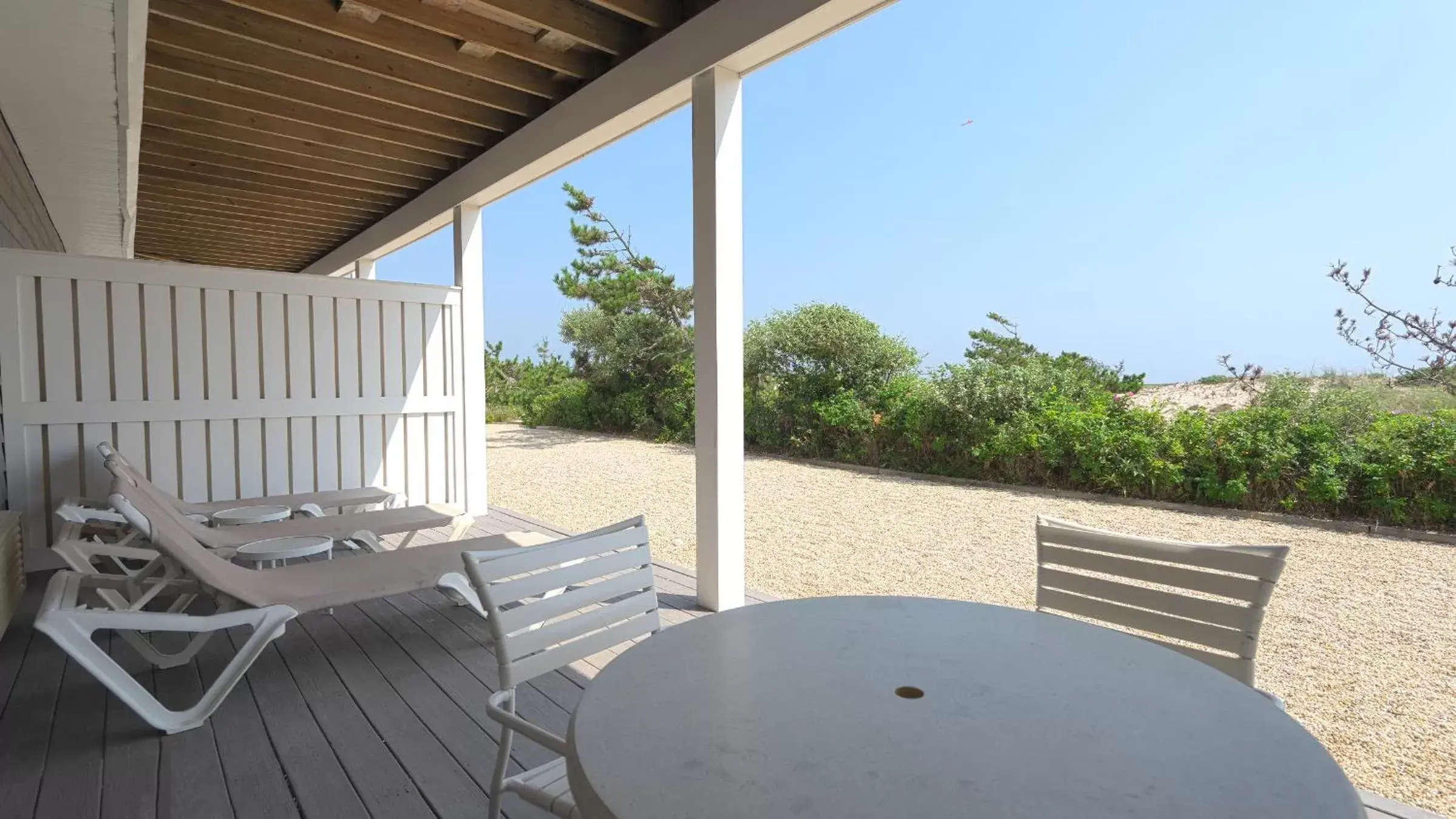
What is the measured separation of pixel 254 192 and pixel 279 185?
374 millimetres

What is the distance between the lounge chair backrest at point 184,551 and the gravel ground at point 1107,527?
2.75 meters

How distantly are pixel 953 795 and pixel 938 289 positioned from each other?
60.9 feet

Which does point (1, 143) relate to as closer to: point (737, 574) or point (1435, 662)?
point (737, 574)

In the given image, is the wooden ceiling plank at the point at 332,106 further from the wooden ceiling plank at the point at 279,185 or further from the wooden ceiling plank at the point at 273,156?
the wooden ceiling plank at the point at 279,185

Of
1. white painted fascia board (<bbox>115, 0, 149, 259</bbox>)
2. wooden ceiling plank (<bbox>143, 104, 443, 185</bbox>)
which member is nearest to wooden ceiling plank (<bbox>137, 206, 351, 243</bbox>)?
white painted fascia board (<bbox>115, 0, 149, 259</bbox>)

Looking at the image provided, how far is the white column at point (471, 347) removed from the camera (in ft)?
18.0

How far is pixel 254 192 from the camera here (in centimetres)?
592

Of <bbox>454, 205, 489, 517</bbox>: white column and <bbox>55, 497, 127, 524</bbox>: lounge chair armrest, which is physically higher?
<bbox>454, 205, 489, 517</bbox>: white column

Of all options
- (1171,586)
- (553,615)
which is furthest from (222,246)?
(1171,586)

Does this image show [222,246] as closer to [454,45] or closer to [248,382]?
[248,382]

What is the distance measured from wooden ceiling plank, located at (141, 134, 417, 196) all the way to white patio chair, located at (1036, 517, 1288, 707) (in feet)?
18.3

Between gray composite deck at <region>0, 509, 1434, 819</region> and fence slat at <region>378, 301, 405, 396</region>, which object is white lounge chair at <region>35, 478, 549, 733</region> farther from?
fence slat at <region>378, 301, 405, 396</region>

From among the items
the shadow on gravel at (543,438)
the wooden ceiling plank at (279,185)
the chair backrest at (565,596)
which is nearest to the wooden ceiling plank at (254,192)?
the wooden ceiling plank at (279,185)

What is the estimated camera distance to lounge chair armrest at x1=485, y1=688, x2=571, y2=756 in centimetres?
122
